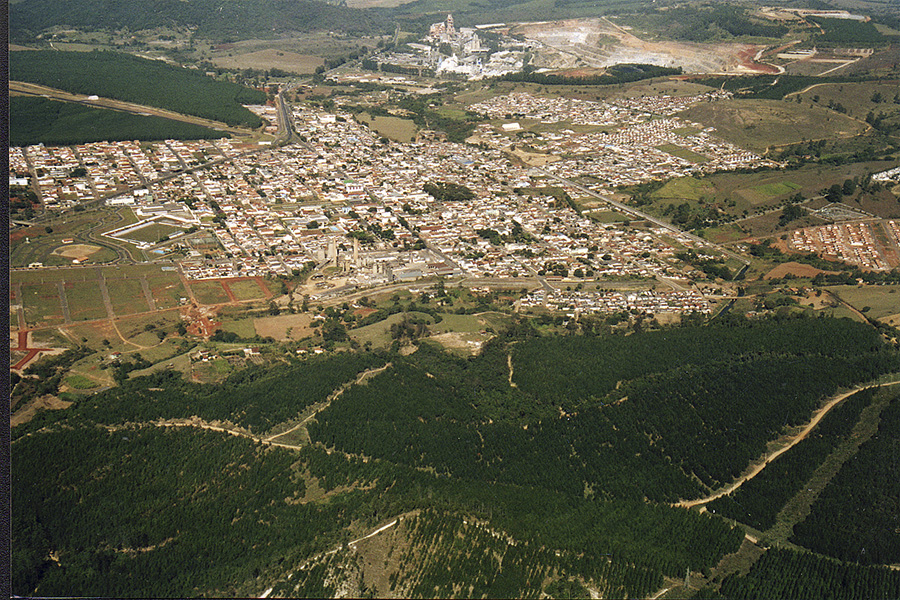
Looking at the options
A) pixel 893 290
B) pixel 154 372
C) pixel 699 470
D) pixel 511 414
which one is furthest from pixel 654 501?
pixel 893 290

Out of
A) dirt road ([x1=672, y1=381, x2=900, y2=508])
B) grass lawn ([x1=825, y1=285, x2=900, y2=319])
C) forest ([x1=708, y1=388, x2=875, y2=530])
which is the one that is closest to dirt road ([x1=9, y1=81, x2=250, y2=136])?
grass lawn ([x1=825, y1=285, x2=900, y2=319])

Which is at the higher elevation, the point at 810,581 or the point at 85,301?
the point at 85,301

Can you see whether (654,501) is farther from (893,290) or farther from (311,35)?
(311,35)

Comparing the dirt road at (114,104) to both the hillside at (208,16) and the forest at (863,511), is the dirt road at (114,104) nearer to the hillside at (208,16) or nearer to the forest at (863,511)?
the hillside at (208,16)

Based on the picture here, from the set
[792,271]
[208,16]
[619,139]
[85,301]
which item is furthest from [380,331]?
[208,16]

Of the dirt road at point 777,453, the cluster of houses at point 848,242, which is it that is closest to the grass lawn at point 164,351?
the dirt road at point 777,453

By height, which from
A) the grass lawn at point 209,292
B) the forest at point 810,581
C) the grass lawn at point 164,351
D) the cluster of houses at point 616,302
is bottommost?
the forest at point 810,581

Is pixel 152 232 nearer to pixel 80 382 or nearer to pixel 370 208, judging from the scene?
pixel 370 208
